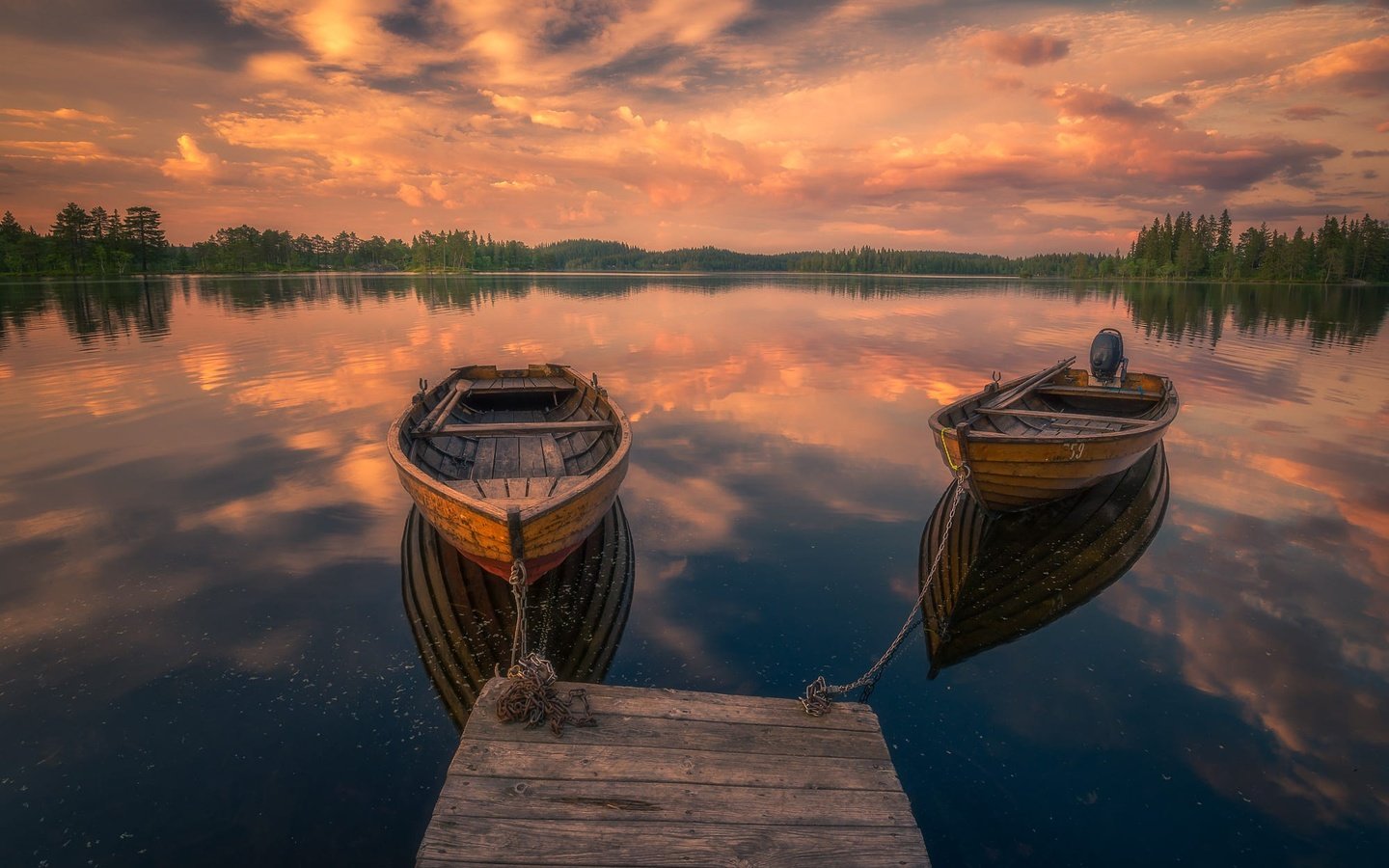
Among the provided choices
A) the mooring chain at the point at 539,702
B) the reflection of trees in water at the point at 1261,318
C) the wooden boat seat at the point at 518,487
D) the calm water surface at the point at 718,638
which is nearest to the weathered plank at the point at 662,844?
the mooring chain at the point at 539,702

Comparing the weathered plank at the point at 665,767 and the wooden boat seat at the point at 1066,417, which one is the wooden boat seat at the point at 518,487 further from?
the wooden boat seat at the point at 1066,417

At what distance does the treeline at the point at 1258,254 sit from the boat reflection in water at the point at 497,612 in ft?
632

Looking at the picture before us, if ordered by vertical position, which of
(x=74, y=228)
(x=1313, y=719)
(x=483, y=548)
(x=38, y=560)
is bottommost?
→ (x=1313, y=719)

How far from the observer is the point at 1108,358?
17.7 metres

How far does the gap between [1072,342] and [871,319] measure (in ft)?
59.1

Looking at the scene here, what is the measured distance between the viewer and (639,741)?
208 inches

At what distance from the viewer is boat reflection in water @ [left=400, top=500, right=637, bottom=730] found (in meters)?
7.62

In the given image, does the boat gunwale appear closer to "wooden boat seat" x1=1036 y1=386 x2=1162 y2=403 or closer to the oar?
the oar

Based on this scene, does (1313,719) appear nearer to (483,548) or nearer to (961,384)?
(483,548)

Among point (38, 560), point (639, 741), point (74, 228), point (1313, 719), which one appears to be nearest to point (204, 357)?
point (38, 560)

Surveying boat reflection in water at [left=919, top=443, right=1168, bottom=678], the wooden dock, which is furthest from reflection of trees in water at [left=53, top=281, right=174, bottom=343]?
boat reflection in water at [left=919, top=443, right=1168, bottom=678]

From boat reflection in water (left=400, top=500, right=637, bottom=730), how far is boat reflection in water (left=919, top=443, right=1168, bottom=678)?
4.49 meters

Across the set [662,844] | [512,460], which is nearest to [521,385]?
[512,460]

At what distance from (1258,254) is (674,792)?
212 m
